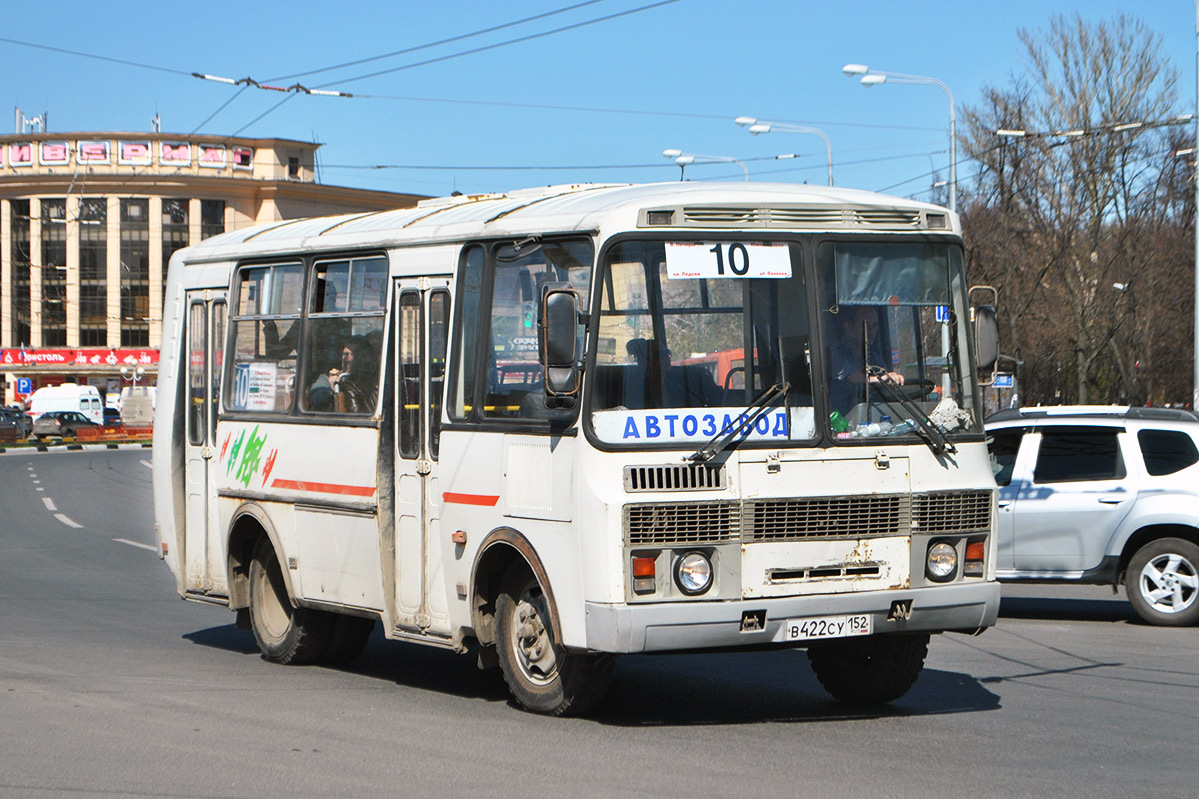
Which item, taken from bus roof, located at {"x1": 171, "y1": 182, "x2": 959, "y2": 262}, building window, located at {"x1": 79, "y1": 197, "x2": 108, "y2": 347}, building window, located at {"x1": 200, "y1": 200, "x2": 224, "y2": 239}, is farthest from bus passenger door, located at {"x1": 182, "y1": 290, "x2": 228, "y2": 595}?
building window, located at {"x1": 200, "y1": 200, "x2": 224, "y2": 239}

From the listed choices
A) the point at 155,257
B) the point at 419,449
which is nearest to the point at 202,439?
the point at 419,449

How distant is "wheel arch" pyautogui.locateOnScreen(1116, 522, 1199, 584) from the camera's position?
12.4 meters

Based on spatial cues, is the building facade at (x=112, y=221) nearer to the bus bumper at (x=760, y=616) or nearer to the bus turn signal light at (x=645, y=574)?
the bus bumper at (x=760, y=616)

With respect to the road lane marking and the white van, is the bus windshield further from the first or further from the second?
the white van

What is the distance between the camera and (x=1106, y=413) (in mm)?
12953

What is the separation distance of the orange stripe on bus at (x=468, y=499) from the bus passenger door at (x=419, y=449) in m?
0.12

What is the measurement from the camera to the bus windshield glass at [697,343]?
7508 mm

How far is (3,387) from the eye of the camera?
327 ft

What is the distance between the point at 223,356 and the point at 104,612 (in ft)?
12.0

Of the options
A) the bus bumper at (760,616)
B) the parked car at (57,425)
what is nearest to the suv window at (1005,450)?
the bus bumper at (760,616)

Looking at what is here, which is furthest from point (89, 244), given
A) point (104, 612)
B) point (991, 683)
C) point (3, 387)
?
point (991, 683)

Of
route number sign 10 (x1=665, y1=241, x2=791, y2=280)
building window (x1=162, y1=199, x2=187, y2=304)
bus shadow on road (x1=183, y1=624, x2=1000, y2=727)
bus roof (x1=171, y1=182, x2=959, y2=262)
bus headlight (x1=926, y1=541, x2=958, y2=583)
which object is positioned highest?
building window (x1=162, y1=199, x2=187, y2=304)

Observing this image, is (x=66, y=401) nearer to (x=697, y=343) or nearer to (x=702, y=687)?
(x=702, y=687)

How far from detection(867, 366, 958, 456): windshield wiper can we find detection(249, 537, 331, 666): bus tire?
438 cm
